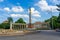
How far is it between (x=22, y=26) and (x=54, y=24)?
16.3 metres

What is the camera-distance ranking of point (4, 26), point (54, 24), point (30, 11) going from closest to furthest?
point (30, 11), point (4, 26), point (54, 24)

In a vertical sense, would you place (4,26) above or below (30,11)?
below

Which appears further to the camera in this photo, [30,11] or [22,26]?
[22,26]

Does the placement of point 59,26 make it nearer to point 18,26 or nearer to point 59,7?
point 59,7

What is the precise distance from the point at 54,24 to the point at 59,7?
1239 cm

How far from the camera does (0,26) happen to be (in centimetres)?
7894

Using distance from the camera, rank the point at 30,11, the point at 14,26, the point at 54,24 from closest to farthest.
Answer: the point at 30,11, the point at 14,26, the point at 54,24

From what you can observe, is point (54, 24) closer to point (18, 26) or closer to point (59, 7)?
point (59, 7)

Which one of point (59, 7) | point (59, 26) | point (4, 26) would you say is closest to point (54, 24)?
point (59, 26)

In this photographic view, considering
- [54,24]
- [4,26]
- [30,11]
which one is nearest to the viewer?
[30,11]

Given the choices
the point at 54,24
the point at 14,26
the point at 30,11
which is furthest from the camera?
the point at 54,24

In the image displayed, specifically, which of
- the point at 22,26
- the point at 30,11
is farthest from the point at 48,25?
the point at 30,11

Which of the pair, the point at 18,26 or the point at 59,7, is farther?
the point at 18,26

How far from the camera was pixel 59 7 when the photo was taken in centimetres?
7850
